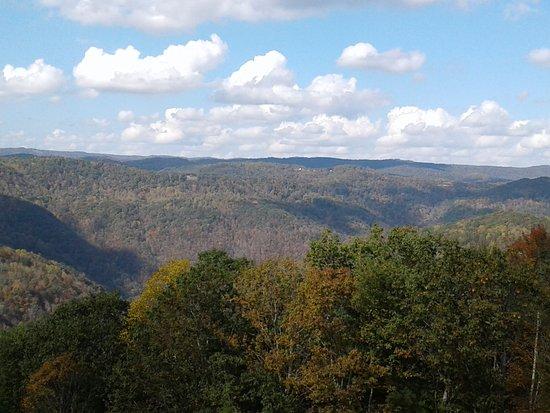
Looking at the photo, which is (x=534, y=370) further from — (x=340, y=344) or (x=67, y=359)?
(x=67, y=359)

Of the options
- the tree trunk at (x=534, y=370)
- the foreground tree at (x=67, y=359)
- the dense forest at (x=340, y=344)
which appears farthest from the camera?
the foreground tree at (x=67, y=359)

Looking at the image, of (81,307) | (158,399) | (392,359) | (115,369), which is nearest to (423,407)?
(392,359)

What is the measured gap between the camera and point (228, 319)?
144 feet

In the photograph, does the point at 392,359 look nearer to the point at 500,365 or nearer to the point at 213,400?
the point at 500,365

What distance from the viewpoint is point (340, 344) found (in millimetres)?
38375

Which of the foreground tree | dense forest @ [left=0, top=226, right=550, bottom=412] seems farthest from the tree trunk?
the foreground tree

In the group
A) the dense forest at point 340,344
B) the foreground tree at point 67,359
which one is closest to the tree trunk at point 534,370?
the dense forest at point 340,344

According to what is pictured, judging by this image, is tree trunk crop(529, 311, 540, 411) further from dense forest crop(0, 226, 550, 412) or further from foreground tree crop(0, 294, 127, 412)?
foreground tree crop(0, 294, 127, 412)

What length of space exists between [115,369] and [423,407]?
24.1 m

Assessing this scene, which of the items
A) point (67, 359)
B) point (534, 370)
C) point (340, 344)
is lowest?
point (67, 359)

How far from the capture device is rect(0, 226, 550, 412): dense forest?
3559cm

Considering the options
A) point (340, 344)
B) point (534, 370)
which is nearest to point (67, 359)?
point (340, 344)

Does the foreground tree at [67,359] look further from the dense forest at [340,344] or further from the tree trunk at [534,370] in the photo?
the tree trunk at [534,370]

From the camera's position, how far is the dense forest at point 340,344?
35.6 m
